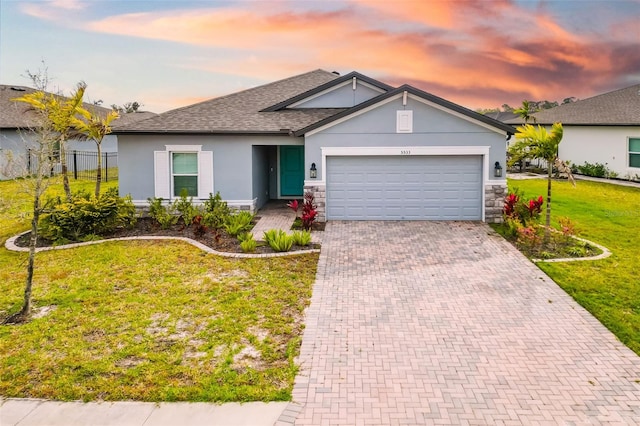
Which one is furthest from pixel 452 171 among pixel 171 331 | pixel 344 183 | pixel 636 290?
pixel 171 331

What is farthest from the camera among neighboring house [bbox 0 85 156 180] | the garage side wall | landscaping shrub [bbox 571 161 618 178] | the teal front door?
landscaping shrub [bbox 571 161 618 178]

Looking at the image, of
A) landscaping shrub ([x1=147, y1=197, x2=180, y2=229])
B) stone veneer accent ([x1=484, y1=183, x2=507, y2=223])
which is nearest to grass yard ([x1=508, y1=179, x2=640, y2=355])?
stone veneer accent ([x1=484, y1=183, x2=507, y2=223])

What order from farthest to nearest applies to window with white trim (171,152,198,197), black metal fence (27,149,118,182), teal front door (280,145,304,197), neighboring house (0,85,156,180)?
black metal fence (27,149,118,182), neighboring house (0,85,156,180), teal front door (280,145,304,197), window with white trim (171,152,198,197)

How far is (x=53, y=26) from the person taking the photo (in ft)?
69.1

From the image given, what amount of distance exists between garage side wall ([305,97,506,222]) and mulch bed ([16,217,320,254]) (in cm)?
347

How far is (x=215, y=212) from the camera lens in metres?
14.8

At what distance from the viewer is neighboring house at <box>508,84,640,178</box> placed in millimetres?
24625

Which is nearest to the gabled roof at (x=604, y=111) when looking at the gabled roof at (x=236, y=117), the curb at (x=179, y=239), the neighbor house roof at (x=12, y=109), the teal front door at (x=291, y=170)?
the gabled roof at (x=236, y=117)

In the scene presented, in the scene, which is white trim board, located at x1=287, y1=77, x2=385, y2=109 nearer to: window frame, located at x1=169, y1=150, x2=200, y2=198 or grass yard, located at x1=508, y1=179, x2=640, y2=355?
window frame, located at x1=169, y1=150, x2=200, y2=198

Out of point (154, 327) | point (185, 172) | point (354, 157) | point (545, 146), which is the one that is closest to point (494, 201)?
point (545, 146)

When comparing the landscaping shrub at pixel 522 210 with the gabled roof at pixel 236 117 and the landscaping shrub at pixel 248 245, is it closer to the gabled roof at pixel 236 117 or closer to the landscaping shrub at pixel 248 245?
the gabled roof at pixel 236 117

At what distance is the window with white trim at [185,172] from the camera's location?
1622cm

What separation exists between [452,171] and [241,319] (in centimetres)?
982

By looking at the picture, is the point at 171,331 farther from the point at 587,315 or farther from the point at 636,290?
the point at 636,290
